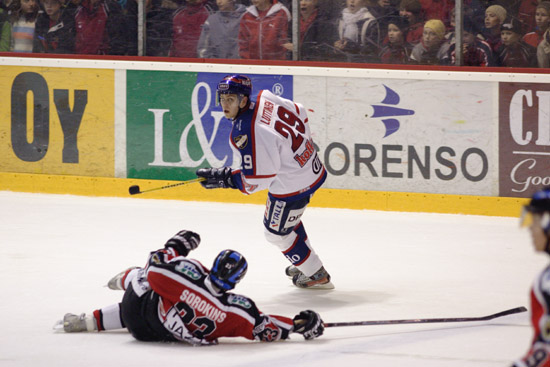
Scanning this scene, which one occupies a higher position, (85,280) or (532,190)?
(532,190)

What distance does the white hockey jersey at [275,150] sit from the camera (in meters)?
4.77

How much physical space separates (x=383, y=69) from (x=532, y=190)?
134 cm

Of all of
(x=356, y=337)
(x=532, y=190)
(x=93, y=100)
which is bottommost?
(x=356, y=337)

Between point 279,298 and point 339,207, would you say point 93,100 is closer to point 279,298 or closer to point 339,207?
point 339,207

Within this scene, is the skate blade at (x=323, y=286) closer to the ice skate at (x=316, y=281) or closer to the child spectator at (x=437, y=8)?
the ice skate at (x=316, y=281)

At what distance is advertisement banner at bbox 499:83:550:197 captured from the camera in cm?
673

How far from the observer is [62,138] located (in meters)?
7.99

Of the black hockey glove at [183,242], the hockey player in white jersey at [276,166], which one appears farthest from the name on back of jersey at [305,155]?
the black hockey glove at [183,242]

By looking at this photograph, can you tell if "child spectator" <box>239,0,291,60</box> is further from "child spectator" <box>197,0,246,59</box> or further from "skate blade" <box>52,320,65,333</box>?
"skate blade" <box>52,320,65,333</box>

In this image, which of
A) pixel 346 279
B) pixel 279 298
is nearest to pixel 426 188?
pixel 346 279

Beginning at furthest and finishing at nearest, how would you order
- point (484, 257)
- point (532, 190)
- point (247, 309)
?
point (532, 190)
point (484, 257)
point (247, 309)

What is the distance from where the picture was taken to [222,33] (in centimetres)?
772

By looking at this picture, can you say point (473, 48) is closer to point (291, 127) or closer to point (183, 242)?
point (291, 127)

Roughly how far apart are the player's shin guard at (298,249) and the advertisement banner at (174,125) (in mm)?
2547
